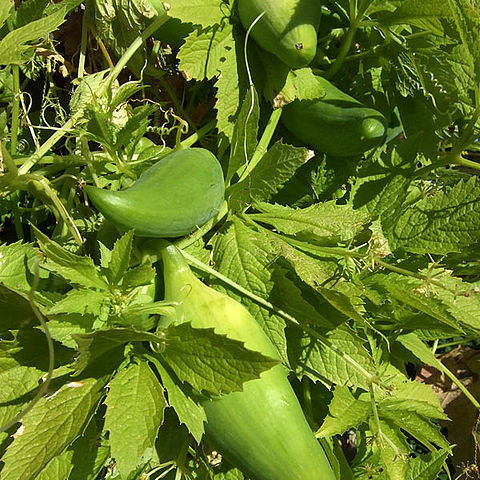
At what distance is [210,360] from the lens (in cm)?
84

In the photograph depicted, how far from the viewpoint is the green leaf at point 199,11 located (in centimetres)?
102

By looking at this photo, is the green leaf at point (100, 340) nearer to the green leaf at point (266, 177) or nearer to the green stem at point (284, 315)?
the green stem at point (284, 315)

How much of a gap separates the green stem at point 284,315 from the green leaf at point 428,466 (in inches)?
11.6

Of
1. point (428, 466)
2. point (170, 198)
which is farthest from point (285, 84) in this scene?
point (428, 466)

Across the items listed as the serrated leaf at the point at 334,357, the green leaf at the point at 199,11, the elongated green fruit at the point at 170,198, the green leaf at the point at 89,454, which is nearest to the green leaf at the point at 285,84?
the green leaf at the point at 199,11

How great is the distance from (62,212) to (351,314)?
20.6 inches

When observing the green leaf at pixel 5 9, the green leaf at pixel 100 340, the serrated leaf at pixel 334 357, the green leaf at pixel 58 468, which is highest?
the green leaf at pixel 5 9

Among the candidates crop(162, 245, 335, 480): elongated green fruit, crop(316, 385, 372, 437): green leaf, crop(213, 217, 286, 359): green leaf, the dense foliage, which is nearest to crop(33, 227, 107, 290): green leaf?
the dense foliage

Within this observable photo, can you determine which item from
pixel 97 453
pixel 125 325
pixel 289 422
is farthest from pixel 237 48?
pixel 97 453

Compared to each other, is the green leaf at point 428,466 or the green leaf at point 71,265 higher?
the green leaf at point 71,265

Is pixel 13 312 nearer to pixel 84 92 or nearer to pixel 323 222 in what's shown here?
pixel 84 92

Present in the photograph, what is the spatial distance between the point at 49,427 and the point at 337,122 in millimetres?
799

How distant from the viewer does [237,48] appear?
1.10 m

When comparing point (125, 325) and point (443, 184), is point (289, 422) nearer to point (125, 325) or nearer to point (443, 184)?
point (125, 325)
